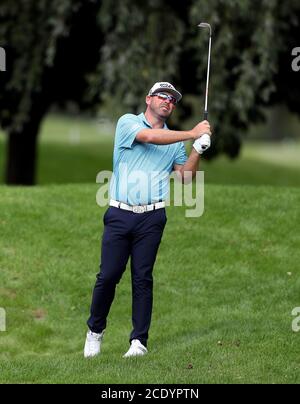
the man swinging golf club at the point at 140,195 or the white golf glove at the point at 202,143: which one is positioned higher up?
the white golf glove at the point at 202,143

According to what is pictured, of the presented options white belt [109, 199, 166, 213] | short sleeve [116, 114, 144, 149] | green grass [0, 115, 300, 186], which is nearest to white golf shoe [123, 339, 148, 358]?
white belt [109, 199, 166, 213]

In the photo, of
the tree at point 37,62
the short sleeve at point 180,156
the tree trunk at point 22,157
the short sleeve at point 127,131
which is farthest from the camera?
the tree trunk at point 22,157

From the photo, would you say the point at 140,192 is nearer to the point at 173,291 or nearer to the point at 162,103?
the point at 162,103

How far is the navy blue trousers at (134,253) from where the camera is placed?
8.78m

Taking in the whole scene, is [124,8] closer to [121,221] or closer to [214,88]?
[214,88]

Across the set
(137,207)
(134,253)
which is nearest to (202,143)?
(137,207)

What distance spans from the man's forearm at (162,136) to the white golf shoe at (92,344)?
1.77 meters

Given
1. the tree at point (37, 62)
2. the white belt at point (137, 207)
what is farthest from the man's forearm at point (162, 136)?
the tree at point (37, 62)

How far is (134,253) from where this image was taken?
350 inches

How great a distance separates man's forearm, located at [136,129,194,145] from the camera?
843 centimetres

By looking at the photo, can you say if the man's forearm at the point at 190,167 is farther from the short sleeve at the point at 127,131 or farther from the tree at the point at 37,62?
the tree at the point at 37,62

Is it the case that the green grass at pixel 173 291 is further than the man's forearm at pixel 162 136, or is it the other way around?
the green grass at pixel 173 291

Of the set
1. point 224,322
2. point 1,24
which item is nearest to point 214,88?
point 1,24

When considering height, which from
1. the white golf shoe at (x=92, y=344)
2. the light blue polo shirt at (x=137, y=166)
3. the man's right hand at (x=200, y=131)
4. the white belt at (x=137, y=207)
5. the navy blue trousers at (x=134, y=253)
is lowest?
the white golf shoe at (x=92, y=344)
